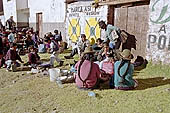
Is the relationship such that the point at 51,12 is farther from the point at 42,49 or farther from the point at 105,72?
the point at 105,72

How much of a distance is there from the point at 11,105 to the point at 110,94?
7.49ft

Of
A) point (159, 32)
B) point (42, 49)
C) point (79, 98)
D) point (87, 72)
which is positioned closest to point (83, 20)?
point (42, 49)

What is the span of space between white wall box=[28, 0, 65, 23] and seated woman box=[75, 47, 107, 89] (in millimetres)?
7477

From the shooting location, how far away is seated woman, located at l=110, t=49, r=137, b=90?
177 inches

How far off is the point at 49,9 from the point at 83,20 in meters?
4.24

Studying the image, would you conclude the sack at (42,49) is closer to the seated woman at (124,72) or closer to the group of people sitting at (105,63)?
the group of people sitting at (105,63)

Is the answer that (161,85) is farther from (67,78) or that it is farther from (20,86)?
(20,86)

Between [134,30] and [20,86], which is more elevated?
[134,30]

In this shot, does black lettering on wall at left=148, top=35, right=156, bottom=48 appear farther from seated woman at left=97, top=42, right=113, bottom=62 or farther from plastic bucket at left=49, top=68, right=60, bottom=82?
plastic bucket at left=49, top=68, right=60, bottom=82

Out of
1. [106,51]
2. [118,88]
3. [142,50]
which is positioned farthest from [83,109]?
[142,50]

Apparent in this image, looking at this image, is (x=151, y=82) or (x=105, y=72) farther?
(x=151, y=82)

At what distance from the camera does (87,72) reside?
4.58 m

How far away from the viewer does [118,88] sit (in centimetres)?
477

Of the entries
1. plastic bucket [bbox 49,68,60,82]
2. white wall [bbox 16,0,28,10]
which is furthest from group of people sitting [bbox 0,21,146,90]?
white wall [bbox 16,0,28,10]
